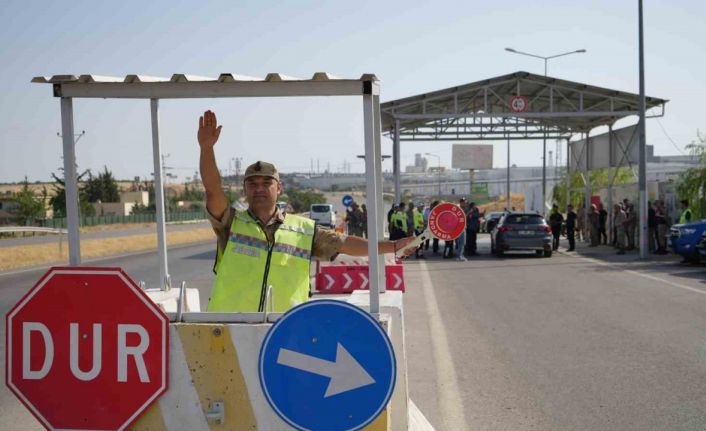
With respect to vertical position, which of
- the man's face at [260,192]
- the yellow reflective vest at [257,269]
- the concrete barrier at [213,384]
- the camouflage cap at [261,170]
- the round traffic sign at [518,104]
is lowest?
the concrete barrier at [213,384]

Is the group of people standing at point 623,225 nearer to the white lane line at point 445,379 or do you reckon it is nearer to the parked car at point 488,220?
the white lane line at point 445,379

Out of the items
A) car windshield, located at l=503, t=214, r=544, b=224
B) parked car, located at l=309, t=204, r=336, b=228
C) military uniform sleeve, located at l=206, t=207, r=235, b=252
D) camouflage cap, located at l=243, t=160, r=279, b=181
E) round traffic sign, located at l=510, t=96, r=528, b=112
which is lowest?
parked car, located at l=309, t=204, r=336, b=228

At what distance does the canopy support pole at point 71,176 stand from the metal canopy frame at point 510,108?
22.5 metres

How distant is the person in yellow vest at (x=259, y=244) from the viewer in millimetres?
4160

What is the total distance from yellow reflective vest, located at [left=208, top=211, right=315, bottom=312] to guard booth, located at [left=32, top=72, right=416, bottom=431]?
0.55 meters

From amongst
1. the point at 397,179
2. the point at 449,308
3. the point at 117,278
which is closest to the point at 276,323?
the point at 117,278

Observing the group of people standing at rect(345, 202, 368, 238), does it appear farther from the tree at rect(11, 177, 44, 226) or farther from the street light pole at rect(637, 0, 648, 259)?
the tree at rect(11, 177, 44, 226)

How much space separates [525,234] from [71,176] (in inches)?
856

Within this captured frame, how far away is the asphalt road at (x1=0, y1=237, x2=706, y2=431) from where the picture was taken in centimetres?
602

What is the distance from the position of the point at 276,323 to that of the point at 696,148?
26538 millimetres

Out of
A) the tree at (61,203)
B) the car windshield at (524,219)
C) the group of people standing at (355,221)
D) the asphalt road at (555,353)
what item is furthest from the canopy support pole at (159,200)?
the tree at (61,203)

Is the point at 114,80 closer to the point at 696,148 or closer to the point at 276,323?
the point at 276,323

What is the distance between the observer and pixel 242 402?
3.53 m

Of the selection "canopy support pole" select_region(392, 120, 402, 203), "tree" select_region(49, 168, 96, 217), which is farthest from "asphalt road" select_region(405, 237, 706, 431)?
"tree" select_region(49, 168, 96, 217)
